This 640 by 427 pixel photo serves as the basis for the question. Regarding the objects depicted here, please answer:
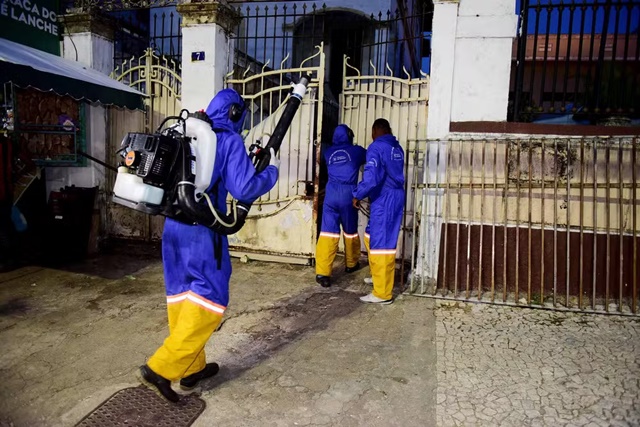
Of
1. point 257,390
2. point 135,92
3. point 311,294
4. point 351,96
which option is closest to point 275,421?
point 257,390

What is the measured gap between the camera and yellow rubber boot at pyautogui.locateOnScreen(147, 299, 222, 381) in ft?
9.22

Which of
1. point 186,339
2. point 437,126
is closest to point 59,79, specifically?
point 186,339

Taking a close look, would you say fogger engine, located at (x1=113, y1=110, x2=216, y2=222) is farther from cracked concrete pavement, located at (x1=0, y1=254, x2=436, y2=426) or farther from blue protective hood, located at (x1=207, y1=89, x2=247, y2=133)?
cracked concrete pavement, located at (x1=0, y1=254, x2=436, y2=426)

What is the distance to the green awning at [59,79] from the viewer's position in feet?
15.5

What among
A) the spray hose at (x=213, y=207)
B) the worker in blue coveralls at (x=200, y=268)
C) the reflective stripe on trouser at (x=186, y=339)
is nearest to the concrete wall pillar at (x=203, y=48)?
the spray hose at (x=213, y=207)

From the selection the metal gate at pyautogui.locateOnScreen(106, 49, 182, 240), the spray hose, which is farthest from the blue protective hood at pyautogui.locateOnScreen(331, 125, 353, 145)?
the metal gate at pyautogui.locateOnScreen(106, 49, 182, 240)

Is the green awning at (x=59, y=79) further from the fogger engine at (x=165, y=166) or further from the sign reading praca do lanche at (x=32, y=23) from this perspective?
the fogger engine at (x=165, y=166)

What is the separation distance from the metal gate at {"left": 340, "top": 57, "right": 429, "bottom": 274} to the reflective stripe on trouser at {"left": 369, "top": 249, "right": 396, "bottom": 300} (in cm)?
100

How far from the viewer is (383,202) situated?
4.95 metres

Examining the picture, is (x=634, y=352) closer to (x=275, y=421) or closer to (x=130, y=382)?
(x=275, y=421)

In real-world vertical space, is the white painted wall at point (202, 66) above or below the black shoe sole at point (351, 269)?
above

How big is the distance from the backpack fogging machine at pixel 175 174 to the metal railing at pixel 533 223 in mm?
2913

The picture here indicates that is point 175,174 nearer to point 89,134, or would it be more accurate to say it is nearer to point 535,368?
point 535,368

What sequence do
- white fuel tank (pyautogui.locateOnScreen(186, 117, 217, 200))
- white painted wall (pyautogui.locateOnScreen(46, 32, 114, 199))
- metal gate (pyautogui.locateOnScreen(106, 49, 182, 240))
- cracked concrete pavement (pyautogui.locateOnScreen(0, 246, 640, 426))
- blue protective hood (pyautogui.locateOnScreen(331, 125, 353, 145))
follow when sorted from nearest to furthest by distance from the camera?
1. white fuel tank (pyautogui.locateOnScreen(186, 117, 217, 200))
2. cracked concrete pavement (pyautogui.locateOnScreen(0, 246, 640, 426))
3. blue protective hood (pyautogui.locateOnScreen(331, 125, 353, 145))
4. metal gate (pyautogui.locateOnScreen(106, 49, 182, 240))
5. white painted wall (pyautogui.locateOnScreen(46, 32, 114, 199))
